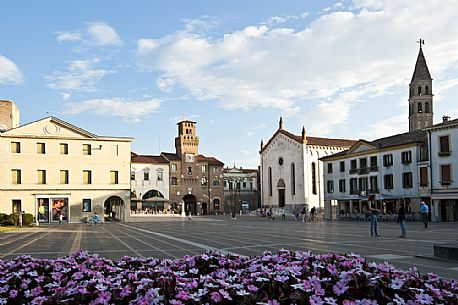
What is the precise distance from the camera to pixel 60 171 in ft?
182

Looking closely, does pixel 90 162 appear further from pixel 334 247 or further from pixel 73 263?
pixel 73 263

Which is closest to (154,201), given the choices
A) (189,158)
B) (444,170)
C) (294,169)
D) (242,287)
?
(189,158)

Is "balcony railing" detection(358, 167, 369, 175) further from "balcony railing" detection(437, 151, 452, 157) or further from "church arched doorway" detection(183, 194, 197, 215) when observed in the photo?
"church arched doorway" detection(183, 194, 197, 215)

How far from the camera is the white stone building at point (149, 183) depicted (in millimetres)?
85144

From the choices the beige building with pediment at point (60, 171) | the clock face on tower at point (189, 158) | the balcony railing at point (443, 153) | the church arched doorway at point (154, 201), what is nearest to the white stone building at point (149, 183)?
the church arched doorway at point (154, 201)

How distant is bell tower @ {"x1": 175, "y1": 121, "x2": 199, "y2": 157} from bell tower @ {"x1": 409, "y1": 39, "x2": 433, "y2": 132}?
4027 centimetres

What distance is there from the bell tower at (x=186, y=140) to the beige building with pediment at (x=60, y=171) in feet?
112

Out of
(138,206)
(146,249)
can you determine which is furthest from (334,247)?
(138,206)

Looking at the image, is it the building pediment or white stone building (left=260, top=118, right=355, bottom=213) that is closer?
the building pediment

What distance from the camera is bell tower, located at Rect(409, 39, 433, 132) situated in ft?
279

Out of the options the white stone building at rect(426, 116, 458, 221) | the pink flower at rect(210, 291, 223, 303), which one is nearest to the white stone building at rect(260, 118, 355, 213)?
the white stone building at rect(426, 116, 458, 221)

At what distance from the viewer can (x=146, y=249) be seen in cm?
2012

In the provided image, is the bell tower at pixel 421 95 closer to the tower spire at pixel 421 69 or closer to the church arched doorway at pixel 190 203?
the tower spire at pixel 421 69

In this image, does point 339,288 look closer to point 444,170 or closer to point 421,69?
point 444,170
